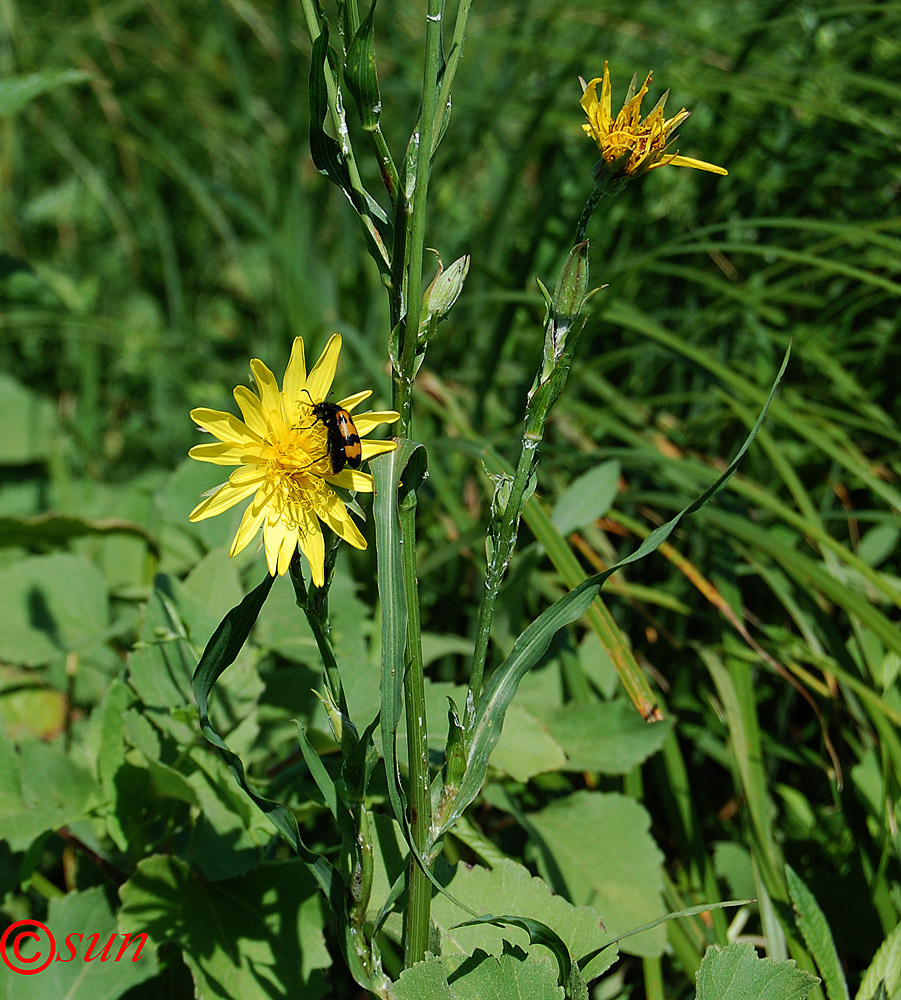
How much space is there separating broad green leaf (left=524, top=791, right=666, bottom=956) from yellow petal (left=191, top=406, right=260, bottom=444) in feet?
3.26

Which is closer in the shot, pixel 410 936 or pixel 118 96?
pixel 410 936

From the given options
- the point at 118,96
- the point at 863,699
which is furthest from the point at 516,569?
the point at 118,96

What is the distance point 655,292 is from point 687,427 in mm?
625

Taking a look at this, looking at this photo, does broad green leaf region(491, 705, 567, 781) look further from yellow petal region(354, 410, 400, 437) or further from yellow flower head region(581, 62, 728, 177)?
yellow flower head region(581, 62, 728, 177)

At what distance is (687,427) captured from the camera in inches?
98.8

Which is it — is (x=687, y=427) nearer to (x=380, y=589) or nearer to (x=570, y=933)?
(x=570, y=933)

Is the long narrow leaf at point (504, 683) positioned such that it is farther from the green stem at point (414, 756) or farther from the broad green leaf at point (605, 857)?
the broad green leaf at point (605, 857)

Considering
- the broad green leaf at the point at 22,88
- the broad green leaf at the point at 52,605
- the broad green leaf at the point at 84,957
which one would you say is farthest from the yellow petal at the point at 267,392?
the broad green leaf at the point at 22,88

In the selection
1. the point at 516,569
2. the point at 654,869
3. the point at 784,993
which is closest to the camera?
the point at 784,993

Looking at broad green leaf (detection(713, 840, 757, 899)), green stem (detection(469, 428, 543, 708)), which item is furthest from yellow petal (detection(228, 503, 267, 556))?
broad green leaf (detection(713, 840, 757, 899))

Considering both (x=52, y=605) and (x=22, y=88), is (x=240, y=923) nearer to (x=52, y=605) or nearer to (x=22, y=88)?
(x=52, y=605)

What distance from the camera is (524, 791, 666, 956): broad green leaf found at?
161cm

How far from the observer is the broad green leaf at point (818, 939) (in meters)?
1.31

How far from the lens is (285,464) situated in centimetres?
110
